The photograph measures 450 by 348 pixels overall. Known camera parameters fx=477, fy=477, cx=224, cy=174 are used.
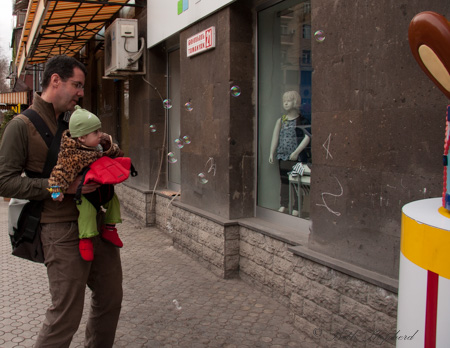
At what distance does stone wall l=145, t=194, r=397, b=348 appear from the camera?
3438 mm

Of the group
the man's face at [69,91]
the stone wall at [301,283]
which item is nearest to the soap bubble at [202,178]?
the stone wall at [301,283]

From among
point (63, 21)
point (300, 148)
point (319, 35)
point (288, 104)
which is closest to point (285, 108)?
point (288, 104)

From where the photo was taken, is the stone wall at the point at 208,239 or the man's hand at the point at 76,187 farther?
the stone wall at the point at 208,239

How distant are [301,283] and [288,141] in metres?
1.93

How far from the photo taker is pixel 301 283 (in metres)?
4.21

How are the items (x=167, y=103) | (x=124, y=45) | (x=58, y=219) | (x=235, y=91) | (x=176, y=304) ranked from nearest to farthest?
(x=58, y=219), (x=176, y=304), (x=235, y=91), (x=167, y=103), (x=124, y=45)

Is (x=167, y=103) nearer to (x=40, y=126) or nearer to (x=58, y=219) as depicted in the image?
(x=40, y=126)

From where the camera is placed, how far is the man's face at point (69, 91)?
3.04 meters

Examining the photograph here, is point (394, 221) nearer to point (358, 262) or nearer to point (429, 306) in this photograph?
point (358, 262)

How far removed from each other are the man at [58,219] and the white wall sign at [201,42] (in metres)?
3.20

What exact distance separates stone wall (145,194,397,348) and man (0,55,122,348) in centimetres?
172

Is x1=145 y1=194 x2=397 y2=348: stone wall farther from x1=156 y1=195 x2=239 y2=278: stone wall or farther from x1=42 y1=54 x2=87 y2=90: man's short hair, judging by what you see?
x1=42 y1=54 x2=87 y2=90: man's short hair

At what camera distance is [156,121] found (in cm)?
904

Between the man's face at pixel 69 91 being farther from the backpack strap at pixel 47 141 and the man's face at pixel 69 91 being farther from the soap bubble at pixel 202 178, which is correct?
the soap bubble at pixel 202 178
